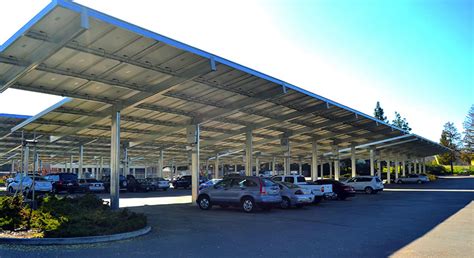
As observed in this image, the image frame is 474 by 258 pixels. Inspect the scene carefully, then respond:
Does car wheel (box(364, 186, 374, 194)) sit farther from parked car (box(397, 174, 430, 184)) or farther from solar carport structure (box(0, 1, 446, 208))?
parked car (box(397, 174, 430, 184))

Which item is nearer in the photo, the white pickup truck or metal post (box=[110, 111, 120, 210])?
metal post (box=[110, 111, 120, 210])

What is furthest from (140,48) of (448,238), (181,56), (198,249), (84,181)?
(84,181)

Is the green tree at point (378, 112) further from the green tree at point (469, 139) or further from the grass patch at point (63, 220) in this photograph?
the grass patch at point (63, 220)

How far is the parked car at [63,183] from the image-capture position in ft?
105

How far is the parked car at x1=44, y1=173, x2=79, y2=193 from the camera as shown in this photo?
31906mm

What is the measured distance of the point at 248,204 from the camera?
1823 centimetres

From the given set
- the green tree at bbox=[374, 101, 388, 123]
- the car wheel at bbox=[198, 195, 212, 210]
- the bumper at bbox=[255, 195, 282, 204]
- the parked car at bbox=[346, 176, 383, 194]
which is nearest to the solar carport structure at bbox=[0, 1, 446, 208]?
the car wheel at bbox=[198, 195, 212, 210]

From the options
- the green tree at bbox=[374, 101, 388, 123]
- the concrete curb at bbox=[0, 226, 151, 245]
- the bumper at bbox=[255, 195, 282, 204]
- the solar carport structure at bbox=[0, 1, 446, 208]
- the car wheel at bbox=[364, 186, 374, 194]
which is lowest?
the car wheel at bbox=[364, 186, 374, 194]

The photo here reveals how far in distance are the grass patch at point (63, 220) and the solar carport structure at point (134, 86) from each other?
4.70 meters

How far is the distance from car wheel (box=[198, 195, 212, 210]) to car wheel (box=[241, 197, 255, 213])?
1.90 metres

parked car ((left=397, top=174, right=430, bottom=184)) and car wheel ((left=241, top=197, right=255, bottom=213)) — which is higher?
car wheel ((left=241, top=197, right=255, bottom=213))

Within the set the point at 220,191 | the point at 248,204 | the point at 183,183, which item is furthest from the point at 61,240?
the point at 183,183

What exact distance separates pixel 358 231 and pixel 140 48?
30.0ft

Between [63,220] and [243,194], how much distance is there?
8.75m
